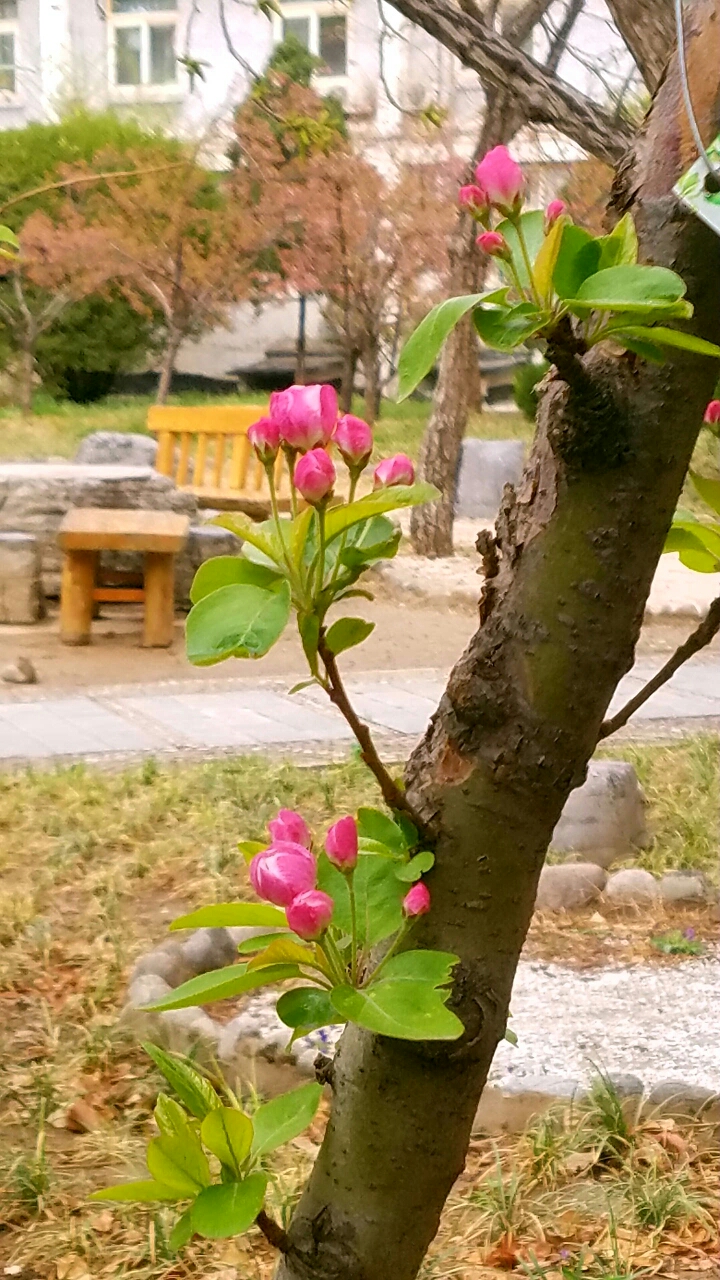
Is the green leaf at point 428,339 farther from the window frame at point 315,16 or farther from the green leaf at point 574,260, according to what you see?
the window frame at point 315,16

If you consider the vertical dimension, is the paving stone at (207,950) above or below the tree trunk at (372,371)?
below

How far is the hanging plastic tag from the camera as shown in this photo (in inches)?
12.8

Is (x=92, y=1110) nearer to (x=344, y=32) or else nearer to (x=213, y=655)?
(x=213, y=655)

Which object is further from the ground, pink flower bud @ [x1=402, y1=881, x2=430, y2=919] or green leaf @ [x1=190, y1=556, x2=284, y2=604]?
green leaf @ [x1=190, y1=556, x2=284, y2=604]

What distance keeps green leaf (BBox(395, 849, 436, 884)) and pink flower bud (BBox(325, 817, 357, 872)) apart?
0.02 meters

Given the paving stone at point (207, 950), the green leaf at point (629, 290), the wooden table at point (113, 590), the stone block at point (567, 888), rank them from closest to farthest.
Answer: the green leaf at point (629, 290)
the paving stone at point (207, 950)
the stone block at point (567, 888)
the wooden table at point (113, 590)

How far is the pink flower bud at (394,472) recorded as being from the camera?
1.26 ft

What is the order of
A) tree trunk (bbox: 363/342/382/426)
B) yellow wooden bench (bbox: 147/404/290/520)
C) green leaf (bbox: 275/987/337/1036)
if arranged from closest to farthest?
Answer: green leaf (bbox: 275/987/337/1036) → tree trunk (bbox: 363/342/382/426) → yellow wooden bench (bbox: 147/404/290/520)

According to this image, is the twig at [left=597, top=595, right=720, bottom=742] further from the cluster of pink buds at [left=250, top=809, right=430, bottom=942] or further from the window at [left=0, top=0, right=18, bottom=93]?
the window at [left=0, top=0, right=18, bottom=93]

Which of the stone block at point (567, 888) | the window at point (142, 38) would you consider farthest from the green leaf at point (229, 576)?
the window at point (142, 38)

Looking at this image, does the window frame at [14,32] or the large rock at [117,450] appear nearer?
the window frame at [14,32]

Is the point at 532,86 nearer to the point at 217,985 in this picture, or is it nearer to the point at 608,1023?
the point at 608,1023

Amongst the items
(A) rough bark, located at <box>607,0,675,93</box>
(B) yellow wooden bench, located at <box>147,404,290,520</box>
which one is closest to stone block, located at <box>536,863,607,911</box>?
(A) rough bark, located at <box>607,0,675,93</box>

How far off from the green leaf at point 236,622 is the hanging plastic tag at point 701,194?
152mm
